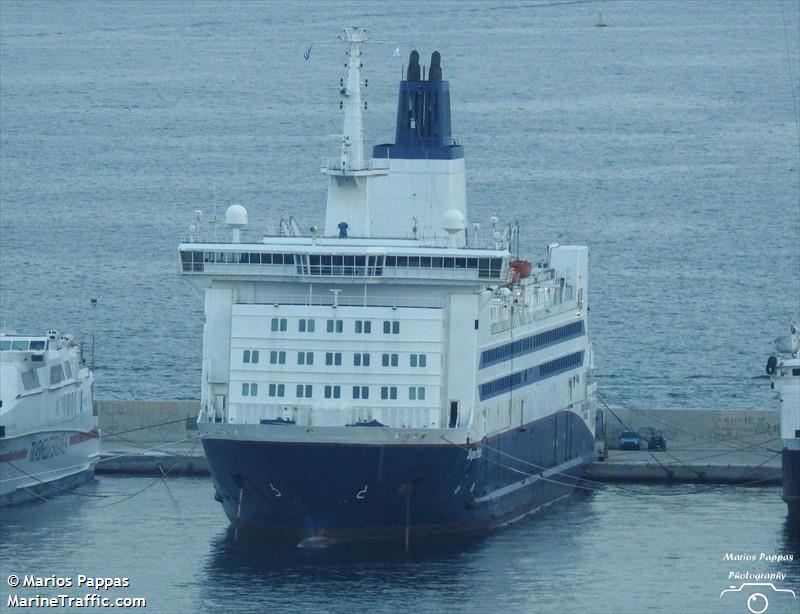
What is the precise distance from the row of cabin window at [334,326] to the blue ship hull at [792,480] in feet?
36.9

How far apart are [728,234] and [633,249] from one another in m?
7.50

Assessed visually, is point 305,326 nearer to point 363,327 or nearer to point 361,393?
point 363,327

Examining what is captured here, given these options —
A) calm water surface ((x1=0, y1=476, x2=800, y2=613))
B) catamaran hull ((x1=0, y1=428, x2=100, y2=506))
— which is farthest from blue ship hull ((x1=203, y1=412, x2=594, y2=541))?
catamaran hull ((x1=0, y1=428, x2=100, y2=506))

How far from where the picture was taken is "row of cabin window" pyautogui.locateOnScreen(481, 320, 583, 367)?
201 ft

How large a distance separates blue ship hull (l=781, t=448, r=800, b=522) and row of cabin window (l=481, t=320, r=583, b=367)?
7.45m

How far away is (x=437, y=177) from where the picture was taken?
68938mm

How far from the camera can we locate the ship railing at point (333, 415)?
188ft

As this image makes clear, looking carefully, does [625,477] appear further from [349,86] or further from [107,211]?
[107,211]

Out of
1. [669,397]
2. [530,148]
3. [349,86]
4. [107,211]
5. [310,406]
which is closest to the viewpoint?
[310,406]

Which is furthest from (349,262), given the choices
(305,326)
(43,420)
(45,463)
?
(45,463)

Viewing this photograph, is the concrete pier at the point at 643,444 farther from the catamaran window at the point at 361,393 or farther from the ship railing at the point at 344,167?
the catamaran window at the point at 361,393

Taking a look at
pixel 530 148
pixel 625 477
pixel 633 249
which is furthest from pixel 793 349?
pixel 530 148

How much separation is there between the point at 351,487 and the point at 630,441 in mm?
17042

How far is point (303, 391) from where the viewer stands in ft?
189
